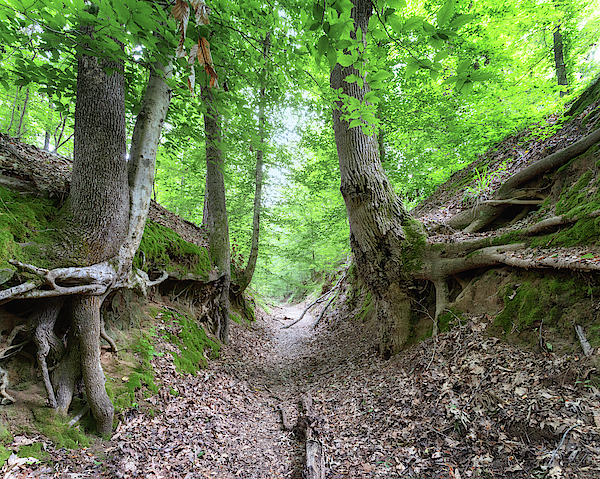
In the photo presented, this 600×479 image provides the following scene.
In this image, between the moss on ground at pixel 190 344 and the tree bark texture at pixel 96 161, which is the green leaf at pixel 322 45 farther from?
the moss on ground at pixel 190 344

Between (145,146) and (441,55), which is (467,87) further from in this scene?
(145,146)

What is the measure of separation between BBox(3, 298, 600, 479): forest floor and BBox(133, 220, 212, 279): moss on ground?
1478mm

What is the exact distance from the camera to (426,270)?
196 inches

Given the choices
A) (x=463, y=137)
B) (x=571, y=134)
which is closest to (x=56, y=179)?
(x=571, y=134)

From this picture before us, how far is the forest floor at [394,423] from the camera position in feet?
7.95

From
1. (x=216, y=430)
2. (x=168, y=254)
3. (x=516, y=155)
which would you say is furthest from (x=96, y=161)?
(x=516, y=155)

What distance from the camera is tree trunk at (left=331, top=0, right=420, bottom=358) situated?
530 centimetres

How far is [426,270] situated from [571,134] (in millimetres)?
3420

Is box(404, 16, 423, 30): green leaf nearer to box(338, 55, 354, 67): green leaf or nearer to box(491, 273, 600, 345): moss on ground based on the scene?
box(338, 55, 354, 67): green leaf

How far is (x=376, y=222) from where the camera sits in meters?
5.35

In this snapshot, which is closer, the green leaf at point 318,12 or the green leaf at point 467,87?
the green leaf at point 318,12

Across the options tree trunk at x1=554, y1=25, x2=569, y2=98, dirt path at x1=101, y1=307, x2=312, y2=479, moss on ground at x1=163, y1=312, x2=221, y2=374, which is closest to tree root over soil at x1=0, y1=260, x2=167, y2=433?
dirt path at x1=101, y1=307, x2=312, y2=479

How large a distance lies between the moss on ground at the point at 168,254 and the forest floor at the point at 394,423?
1.48 meters

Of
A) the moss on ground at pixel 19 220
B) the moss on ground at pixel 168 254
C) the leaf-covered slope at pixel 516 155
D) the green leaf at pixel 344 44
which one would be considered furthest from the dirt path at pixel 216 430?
the leaf-covered slope at pixel 516 155
